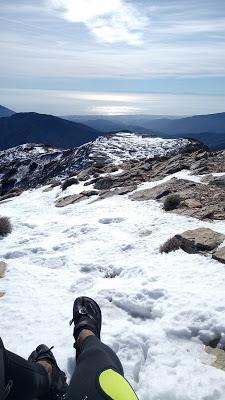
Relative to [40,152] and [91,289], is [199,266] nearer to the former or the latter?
[91,289]

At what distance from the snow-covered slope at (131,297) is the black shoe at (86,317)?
0.37m

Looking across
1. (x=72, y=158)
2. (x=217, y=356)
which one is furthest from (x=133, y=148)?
(x=217, y=356)

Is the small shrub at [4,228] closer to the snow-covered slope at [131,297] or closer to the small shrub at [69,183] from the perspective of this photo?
the snow-covered slope at [131,297]

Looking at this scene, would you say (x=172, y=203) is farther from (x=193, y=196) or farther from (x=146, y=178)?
(x=146, y=178)

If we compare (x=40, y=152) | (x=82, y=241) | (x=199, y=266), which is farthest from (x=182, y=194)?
(x=40, y=152)

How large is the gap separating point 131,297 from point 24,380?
3.62 meters

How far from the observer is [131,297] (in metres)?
8.16

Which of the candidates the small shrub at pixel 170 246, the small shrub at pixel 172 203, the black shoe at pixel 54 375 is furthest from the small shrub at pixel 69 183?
the black shoe at pixel 54 375

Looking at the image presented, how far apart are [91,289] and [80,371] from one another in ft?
13.6

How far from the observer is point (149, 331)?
22.6 ft

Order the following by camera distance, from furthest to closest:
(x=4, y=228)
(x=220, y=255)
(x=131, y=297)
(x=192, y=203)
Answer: (x=192, y=203), (x=4, y=228), (x=220, y=255), (x=131, y=297)

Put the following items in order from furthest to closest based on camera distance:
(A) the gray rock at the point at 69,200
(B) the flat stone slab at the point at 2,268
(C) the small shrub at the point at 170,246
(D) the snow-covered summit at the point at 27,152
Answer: (D) the snow-covered summit at the point at 27,152
(A) the gray rock at the point at 69,200
(C) the small shrub at the point at 170,246
(B) the flat stone slab at the point at 2,268

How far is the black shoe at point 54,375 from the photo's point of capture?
16.8 ft

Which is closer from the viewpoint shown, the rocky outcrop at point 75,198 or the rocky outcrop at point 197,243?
the rocky outcrop at point 197,243
